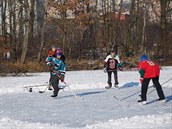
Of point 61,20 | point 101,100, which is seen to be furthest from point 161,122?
point 61,20

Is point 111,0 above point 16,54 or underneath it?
above

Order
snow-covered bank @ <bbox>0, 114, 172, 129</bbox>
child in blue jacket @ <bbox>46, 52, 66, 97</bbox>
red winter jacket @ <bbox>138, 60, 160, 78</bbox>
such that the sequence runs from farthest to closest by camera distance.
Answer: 1. child in blue jacket @ <bbox>46, 52, 66, 97</bbox>
2. red winter jacket @ <bbox>138, 60, 160, 78</bbox>
3. snow-covered bank @ <bbox>0, 114, 172, 129</bbox>

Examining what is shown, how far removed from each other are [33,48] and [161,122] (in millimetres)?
30166

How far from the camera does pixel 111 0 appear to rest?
4012 cm

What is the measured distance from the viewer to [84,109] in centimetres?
1108

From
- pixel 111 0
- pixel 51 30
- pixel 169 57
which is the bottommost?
pixel 169 57

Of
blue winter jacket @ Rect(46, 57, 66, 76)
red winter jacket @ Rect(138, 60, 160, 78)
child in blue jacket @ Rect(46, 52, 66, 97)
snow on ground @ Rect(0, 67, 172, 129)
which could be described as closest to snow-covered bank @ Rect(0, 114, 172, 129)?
snow on ground @ Rect(0, 67, 172, 129)

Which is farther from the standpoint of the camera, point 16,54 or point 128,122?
point 16,54

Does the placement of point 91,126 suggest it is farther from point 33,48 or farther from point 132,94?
point 33,48

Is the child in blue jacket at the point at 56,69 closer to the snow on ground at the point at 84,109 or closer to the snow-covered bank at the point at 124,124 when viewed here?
the snow on ground at the point at 84,109

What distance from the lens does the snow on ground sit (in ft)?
27.9

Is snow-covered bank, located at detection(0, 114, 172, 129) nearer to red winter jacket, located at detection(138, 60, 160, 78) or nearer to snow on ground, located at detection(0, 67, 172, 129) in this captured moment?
snow on ground, located at detection(0, 67, 172, 129)

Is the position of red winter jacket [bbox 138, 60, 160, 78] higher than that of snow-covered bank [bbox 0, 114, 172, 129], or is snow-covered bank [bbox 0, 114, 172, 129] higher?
red winter jacket [bbox 138, 60, 160, 78]

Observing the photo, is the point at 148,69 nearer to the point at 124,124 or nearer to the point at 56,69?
the point at 56,69
